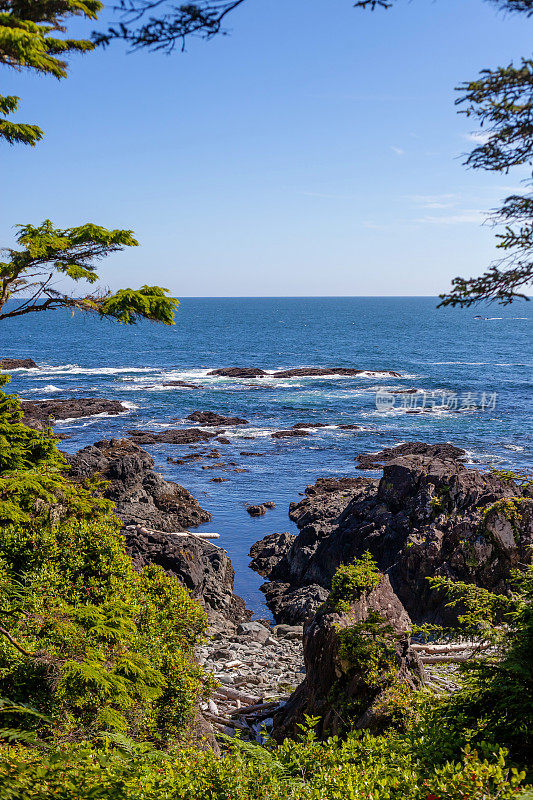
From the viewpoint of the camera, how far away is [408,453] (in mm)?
38938

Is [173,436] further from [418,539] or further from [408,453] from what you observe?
[418,539]

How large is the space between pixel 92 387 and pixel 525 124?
6906cm

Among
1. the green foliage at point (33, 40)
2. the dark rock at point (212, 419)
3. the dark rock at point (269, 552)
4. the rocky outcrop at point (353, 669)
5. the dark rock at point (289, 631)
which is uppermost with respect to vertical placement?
the green foliage at point (33, 40)

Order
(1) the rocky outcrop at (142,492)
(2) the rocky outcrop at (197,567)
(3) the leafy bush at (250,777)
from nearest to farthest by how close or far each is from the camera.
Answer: (3) the leafy bush at (250,777)
(2) the rocky outcrop at (197,567)
(1) the rocky outcrop at (142,492)

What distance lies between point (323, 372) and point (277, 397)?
59.0 feet

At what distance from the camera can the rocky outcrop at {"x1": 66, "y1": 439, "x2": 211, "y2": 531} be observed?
27797 mm

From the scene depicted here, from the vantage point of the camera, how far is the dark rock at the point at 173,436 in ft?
154

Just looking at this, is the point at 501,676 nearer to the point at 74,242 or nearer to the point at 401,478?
the point at 74,242

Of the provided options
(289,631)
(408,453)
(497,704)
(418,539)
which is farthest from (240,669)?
(408,453)

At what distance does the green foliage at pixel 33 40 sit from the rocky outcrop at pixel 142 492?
19840 mm

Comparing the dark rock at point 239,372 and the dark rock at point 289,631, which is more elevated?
the dark rock at point 239,372

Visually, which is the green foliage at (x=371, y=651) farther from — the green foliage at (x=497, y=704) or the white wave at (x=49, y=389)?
the white wave at (x=49, y=389)

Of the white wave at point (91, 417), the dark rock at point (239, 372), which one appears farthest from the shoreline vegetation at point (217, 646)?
the dark rock at point (239, 372)

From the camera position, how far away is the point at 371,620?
1061 centimetres
